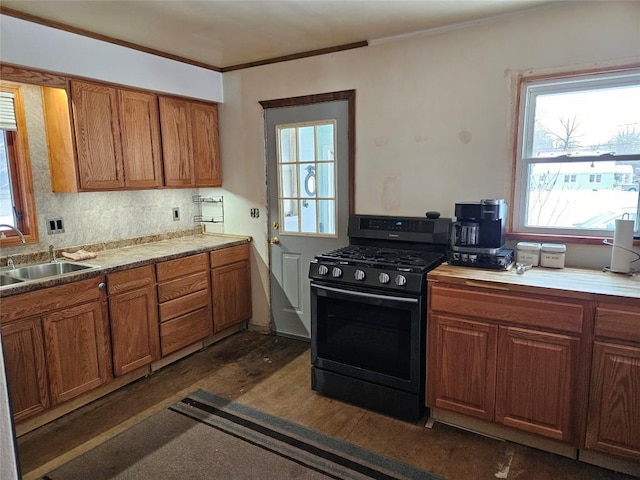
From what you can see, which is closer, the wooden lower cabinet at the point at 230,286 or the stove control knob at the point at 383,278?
the stove control knob at the point at 383,278

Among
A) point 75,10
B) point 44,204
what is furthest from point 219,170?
point 75,10

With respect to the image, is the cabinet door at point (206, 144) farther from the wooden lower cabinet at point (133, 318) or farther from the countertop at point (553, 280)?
the countertop at point (553, 280)

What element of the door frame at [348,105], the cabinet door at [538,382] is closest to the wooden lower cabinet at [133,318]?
the door frame at [348,105]

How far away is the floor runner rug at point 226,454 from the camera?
2.10 metres

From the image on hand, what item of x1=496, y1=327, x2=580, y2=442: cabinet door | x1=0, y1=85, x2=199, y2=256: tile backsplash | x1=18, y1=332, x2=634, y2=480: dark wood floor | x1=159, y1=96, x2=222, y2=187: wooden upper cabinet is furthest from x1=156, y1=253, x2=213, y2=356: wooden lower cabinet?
x1=496, y1=327, x2=580, y2=442: cabinet door

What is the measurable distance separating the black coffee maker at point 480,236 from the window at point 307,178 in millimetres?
1137

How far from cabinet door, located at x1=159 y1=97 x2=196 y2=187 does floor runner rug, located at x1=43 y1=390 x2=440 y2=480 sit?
6.23 ft

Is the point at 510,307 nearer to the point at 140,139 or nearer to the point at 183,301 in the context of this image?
the point at 183,301

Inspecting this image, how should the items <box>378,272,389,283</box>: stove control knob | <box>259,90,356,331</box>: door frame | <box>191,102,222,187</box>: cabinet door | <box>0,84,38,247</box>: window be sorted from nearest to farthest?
<box>378,272,389,283</box>: stove control knob, <box>0,84,38,247</box>: window, <box>259,90,356,331</box>: door frame, <box>191,102,222,187</box>: cabinet door

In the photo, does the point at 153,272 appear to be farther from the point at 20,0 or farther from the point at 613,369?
the point at 613,369

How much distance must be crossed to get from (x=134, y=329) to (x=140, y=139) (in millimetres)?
1443

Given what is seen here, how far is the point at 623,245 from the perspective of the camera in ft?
7.57

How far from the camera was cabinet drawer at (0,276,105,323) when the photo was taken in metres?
2.26

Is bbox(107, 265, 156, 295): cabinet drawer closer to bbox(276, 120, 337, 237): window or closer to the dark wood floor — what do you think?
the dark wood floor
